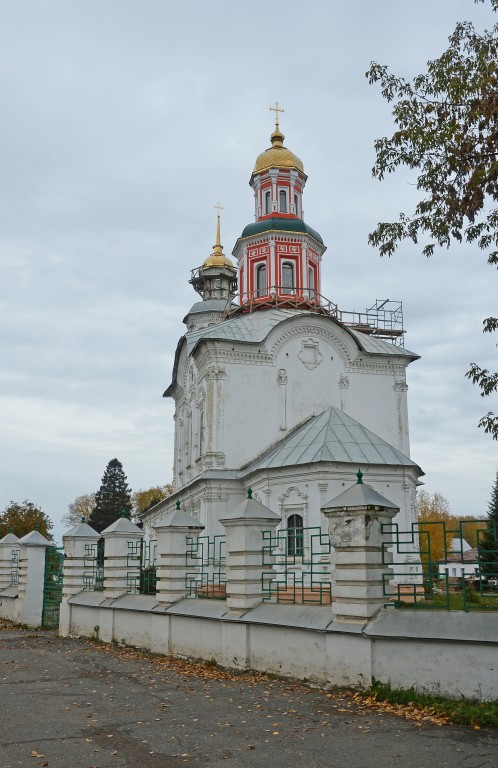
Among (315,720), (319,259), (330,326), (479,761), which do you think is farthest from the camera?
(319,259)

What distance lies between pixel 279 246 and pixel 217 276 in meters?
13.3

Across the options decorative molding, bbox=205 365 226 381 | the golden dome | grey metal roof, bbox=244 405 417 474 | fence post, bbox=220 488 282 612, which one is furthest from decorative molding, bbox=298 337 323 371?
fence post, bbox=220 488 282 612

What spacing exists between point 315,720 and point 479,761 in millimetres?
1676

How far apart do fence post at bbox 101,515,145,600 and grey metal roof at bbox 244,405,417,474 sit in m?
7.60

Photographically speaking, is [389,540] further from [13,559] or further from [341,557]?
[13,559]

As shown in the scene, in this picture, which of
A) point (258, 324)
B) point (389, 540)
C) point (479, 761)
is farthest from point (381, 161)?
point (258, 324)

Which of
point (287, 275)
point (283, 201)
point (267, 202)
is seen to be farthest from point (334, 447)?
point (267, 202)

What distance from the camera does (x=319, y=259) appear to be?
29625 mm

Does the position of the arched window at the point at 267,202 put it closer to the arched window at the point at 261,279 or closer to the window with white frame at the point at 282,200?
the window with white frame at the point at 282,200

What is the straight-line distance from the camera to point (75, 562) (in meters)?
15.1

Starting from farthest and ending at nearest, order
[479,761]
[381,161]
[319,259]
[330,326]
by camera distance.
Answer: [319,259], [330,326], [381,161], [479,761]

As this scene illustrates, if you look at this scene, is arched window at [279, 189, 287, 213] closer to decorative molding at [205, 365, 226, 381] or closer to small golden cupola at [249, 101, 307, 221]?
small golden cupola at [249, 101, 307, 221]

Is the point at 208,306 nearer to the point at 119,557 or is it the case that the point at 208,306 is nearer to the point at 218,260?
the point at 218,260

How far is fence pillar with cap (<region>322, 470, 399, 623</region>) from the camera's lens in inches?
305
